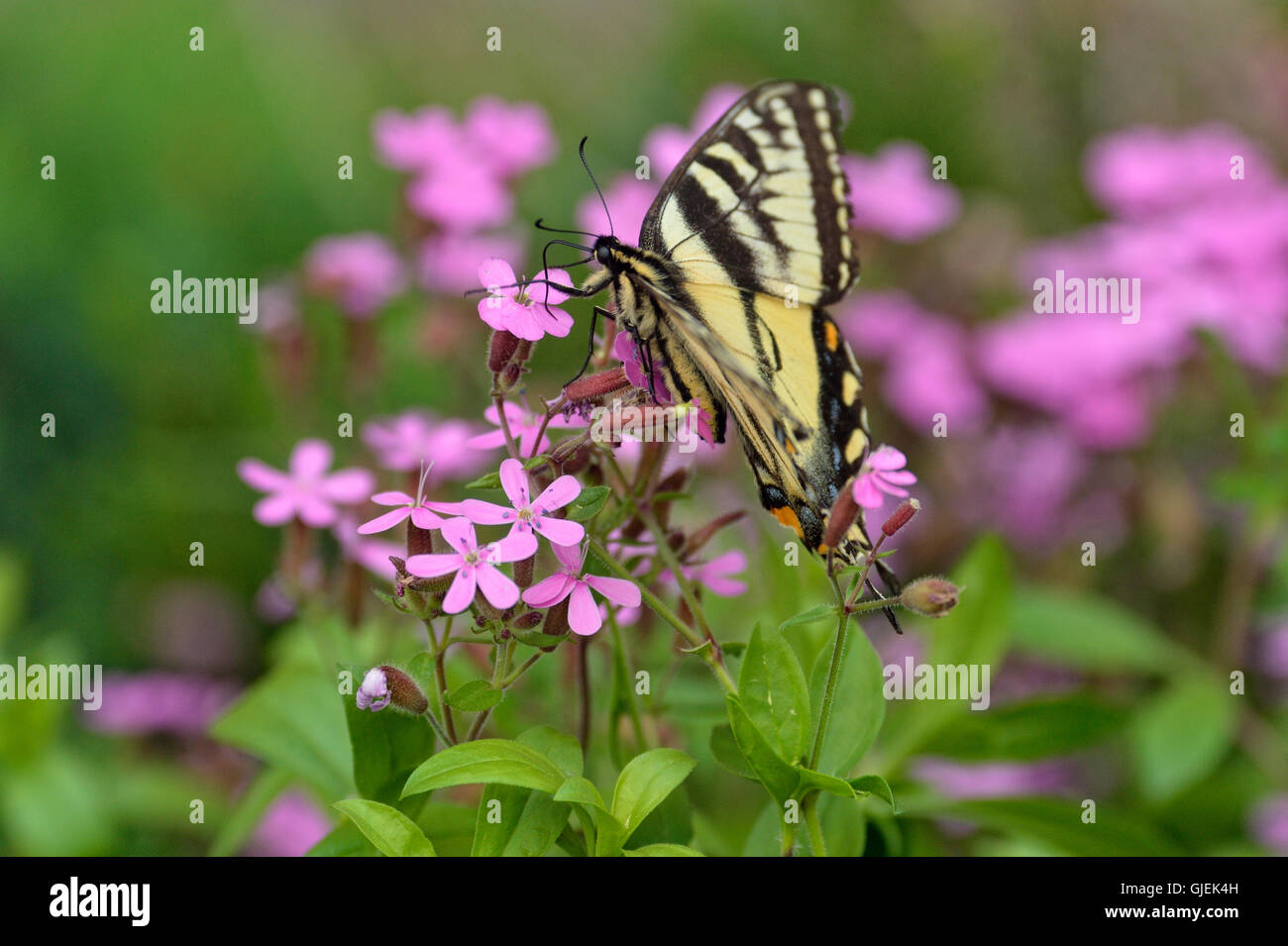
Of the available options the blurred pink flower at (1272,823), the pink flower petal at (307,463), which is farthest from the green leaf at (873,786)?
the blurred pink flower at (1272,823)

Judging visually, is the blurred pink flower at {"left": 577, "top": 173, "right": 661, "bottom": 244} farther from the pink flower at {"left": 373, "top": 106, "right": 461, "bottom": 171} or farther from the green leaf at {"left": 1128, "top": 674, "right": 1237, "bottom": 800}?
the green leaf at {"left": 1128, "top": 674, "right": 1237, "bottom": 800}

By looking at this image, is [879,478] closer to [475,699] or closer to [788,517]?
[788,517]

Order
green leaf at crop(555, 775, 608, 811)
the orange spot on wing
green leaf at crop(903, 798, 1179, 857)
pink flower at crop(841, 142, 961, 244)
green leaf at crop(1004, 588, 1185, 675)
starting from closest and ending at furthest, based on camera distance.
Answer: green leaf at crop(555, 775, 608, 811)
the orange spot on wing
green leaf at crop(903, 798, 1179, 857)
green leaf at crop(1004, 588, 1185, 675)
pink flower at crop(841, 142, 961, 244)

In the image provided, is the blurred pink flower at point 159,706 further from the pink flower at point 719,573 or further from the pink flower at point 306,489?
the pink flower at point 719,573

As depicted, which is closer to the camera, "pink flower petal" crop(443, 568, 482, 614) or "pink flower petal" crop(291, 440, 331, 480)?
"pink flower petal" crop(443, 568, 482, 614)

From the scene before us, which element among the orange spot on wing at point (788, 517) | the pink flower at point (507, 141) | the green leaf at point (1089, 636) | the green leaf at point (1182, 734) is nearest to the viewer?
the orange spot on wing at point (788, 517)

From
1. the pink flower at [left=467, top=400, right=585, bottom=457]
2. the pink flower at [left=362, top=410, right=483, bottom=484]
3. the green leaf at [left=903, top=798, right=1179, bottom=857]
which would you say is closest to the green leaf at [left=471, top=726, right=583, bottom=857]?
the pink flower at [left=467, top=400, right=585, bottom=457]

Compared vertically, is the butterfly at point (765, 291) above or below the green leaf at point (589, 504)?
above
